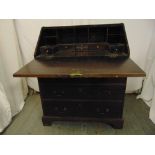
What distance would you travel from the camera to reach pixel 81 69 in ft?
4.29

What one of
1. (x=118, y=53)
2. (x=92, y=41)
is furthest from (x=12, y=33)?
(x=118, y=53)

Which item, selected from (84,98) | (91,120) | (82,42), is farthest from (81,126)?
(82,42)

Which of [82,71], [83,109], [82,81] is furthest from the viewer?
[83,109]

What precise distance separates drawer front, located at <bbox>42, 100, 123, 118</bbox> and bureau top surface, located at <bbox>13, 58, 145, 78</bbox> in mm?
392

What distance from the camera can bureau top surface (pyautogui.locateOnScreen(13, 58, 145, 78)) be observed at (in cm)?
121

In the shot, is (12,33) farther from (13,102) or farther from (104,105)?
(104,105)

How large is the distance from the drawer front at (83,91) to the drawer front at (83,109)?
71 mm

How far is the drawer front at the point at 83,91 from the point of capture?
147cm

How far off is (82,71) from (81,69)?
5 cm

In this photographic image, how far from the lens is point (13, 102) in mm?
2018

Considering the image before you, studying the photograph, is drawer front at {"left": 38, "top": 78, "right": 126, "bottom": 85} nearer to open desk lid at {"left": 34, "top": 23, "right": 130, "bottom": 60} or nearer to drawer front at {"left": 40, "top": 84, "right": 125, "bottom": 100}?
drawer front at {"left": 40, "top": 84, "right": 125, "bottom": 100}

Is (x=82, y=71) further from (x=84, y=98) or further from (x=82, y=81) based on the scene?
(x=84, y=98)

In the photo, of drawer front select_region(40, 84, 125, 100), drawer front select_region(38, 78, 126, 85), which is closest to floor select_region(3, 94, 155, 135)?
drawer front select_region(40, 84, 125, 100)

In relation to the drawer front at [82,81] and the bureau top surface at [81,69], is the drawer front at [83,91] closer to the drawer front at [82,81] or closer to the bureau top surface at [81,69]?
the drawer front at [82,81]
